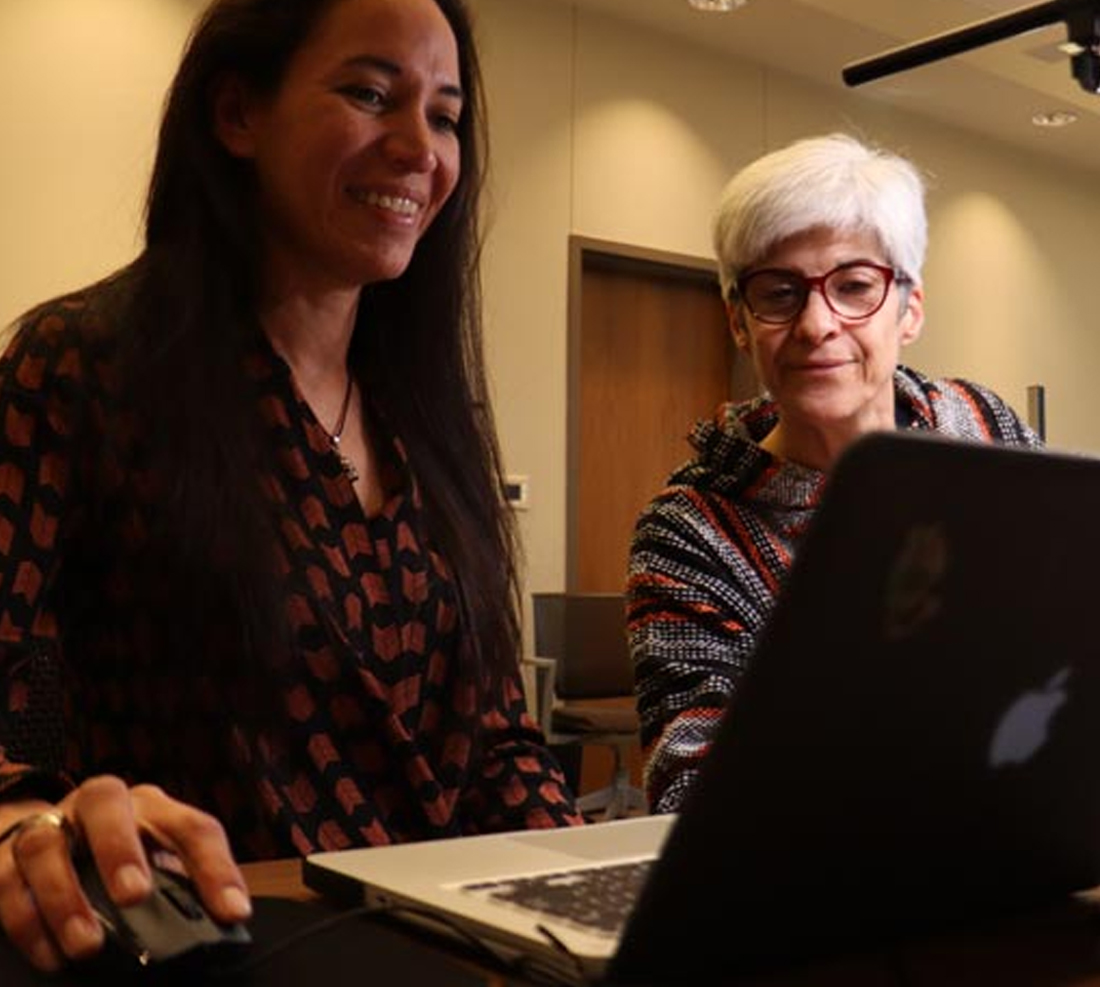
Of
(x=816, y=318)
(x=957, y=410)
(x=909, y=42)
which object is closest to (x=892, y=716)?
(x=816, y=318)

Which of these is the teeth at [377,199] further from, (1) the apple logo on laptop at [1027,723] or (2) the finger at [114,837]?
(1) the apple logo on laptop at [1027,723]

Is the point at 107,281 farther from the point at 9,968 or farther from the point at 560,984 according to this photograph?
the point at 560,984

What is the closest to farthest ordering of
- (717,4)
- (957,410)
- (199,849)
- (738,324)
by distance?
(199,849) < (738,324) < (957,410) < (717,4)

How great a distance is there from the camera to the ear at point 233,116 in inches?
52.4

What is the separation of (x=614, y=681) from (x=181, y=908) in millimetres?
3914

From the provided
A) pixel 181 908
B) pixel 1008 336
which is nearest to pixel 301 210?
pixel 181 908

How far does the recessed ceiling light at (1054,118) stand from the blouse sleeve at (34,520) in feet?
19.3

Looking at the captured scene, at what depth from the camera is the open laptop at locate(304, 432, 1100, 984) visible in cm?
52

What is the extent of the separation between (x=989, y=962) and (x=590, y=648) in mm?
3759

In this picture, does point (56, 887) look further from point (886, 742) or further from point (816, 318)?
point (816, 318)

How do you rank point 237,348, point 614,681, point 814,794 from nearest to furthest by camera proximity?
1. point 814,794
2. point 237,348
3. point 614,681

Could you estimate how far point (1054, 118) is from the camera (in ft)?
20.8

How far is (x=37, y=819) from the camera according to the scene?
0.73 meters

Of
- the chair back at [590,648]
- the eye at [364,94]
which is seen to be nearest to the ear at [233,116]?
the eye at [364,94]
